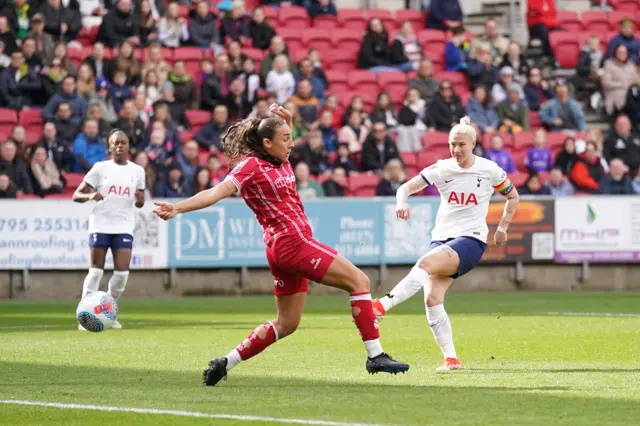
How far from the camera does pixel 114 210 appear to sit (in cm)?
1639

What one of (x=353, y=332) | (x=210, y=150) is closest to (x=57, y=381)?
(x=353, y=332)

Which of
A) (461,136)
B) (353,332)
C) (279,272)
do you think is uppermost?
(461,136)

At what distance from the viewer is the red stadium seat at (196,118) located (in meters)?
25.3

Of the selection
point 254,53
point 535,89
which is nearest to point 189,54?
point 254,53

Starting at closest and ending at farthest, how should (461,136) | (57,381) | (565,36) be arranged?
(57,381), (461,136), (565,36)

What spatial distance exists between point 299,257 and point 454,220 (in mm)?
2424

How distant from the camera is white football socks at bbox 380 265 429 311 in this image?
36.4ft

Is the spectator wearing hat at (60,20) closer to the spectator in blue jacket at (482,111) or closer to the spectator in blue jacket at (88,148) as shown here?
the spectator in blue jacket at (88,148)

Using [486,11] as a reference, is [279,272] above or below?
below

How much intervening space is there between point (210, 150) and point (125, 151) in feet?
27.1

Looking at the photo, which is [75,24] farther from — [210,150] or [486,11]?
[486,11]

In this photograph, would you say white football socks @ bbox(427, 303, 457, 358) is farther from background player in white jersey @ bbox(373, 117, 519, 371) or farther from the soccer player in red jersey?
the soccer player in red jersey

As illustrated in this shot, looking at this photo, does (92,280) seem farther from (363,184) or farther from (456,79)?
(456,79)

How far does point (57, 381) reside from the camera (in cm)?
1014
